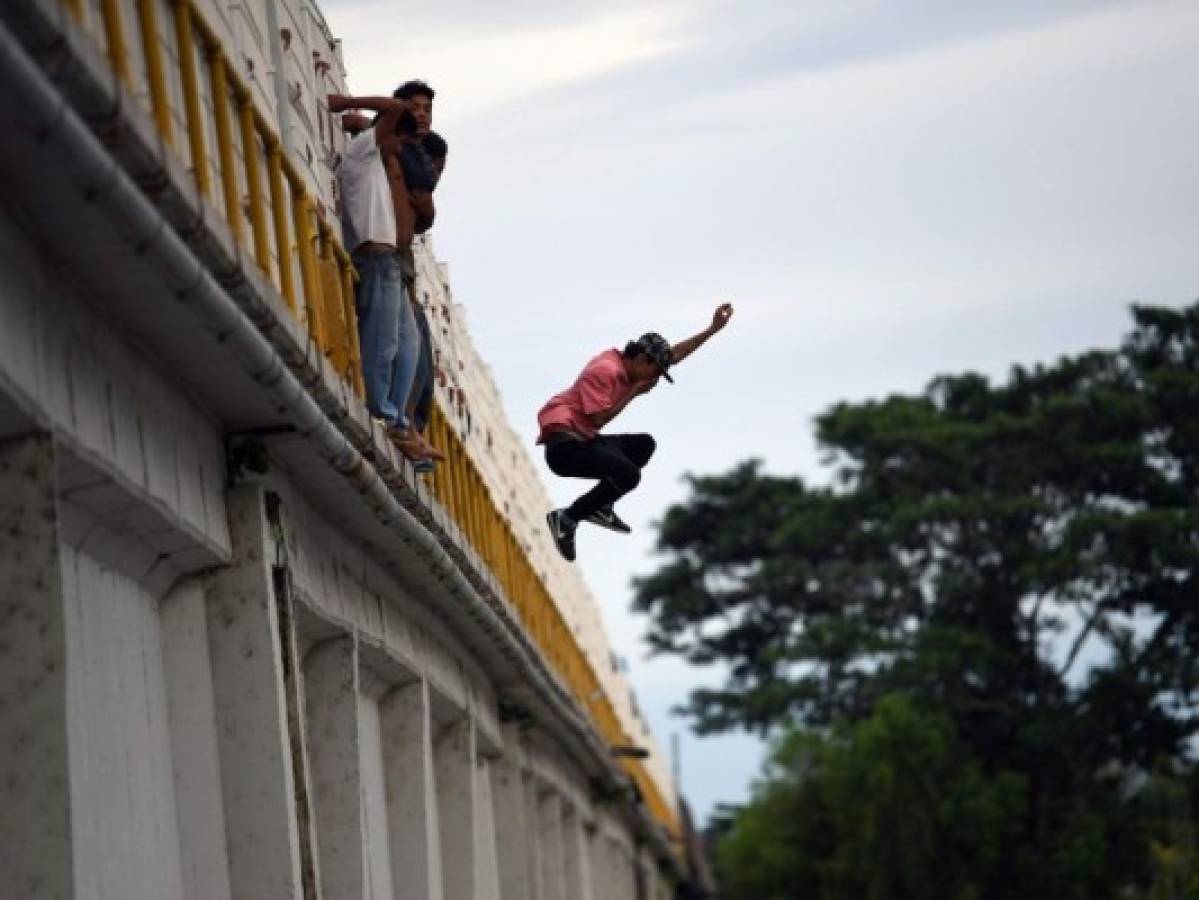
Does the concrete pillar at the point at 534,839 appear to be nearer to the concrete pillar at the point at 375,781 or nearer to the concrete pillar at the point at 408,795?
the concrete pillar at the point at 408,795

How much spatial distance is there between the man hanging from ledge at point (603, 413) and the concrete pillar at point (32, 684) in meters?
6.92

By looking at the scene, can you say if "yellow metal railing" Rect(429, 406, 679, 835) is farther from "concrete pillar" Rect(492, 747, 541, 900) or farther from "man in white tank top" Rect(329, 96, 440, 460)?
"man in white tank top" Rect(329, 96, 440, 460)

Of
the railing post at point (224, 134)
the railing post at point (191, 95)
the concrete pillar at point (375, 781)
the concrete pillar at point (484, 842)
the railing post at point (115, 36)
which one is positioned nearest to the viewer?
the railing post at point (115, 36)

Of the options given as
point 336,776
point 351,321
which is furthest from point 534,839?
point 351,321

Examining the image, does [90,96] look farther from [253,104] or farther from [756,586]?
[756,586]

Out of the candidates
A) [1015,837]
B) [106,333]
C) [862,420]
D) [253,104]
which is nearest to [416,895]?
[253,104]

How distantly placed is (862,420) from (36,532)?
56600 mm

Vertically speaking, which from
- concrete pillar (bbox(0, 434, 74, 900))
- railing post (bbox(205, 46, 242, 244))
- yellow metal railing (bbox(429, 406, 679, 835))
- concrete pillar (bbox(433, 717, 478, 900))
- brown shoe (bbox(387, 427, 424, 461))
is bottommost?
concrete pillar (bbox(0, 434, 74, 900))

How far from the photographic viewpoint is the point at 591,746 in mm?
30594

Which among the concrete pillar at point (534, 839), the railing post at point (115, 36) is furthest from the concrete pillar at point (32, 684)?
the concrete pillar at point (534, 839)

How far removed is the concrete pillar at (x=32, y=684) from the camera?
956 cm

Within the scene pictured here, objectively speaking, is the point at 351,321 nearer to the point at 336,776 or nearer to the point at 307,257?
the point at 307,257

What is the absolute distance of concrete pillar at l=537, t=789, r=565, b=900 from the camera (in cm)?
2880

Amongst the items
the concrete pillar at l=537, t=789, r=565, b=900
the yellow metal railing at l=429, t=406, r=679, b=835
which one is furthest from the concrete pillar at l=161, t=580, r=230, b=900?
the concrete pillar at l=537, t=789, r=565, b=900
